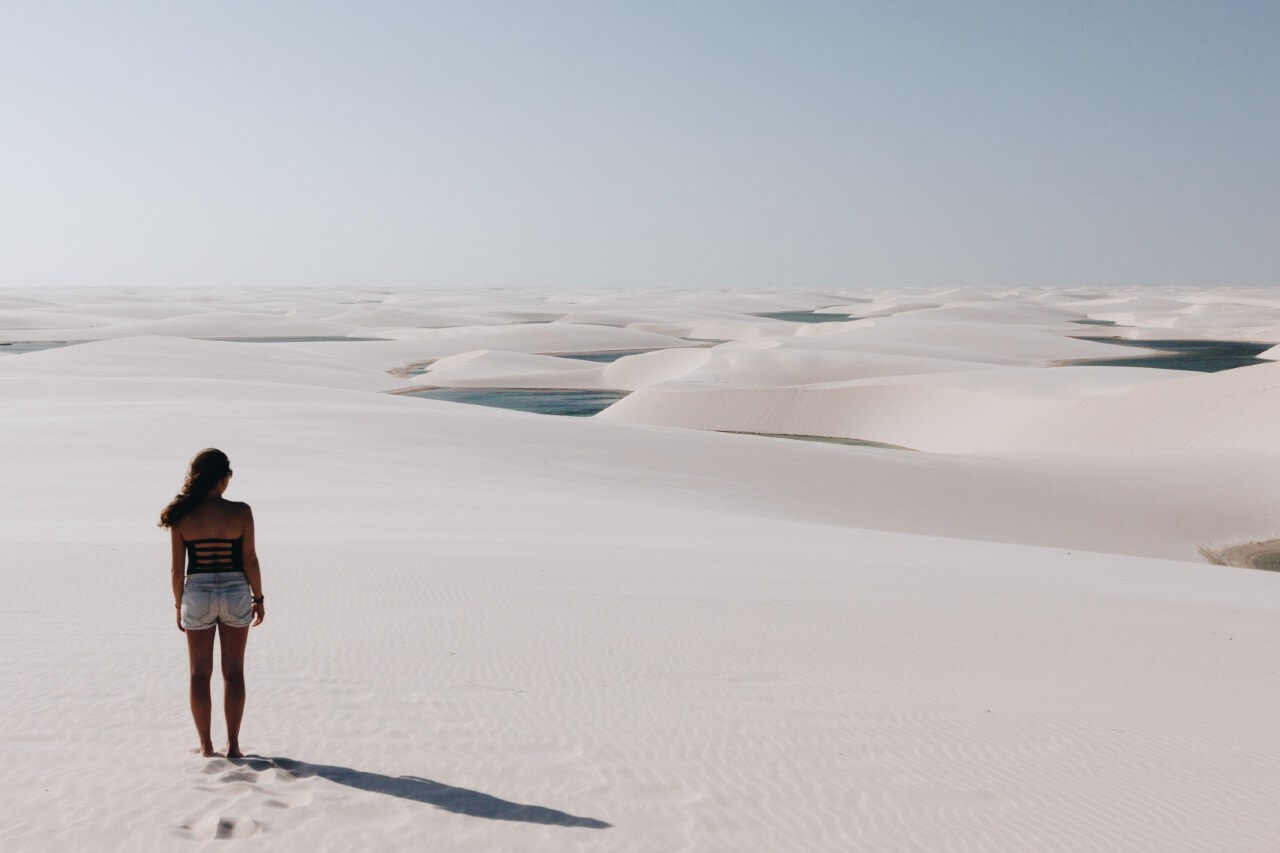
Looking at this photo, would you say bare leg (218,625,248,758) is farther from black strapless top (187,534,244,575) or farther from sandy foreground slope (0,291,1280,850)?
black strapless top (187,534,244,575)

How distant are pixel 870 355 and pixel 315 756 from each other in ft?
179

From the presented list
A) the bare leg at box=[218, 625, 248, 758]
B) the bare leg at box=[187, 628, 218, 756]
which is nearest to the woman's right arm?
the bare leg at box=[187, 628, 218, 756]

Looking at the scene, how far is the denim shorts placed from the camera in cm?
455

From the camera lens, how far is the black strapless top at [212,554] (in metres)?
4.54

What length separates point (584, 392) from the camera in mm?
54031

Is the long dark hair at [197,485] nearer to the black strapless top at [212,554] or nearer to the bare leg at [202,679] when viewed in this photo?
the black strapless top at [212,554]

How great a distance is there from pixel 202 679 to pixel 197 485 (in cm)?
82

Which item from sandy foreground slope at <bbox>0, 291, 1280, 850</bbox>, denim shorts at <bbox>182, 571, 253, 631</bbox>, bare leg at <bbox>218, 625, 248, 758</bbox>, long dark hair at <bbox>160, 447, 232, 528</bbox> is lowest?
sandy foreground slope at <bbox>0, 291, 1280, 850</bbox>

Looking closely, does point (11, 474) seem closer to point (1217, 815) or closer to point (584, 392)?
point (1217, 815)

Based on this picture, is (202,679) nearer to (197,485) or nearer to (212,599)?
(212,599)

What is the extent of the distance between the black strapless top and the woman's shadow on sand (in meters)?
0.84

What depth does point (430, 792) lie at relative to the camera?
14.7ft

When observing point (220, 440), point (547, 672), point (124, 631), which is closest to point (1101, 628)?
point (547, 672)

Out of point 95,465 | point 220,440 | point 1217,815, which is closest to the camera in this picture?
point 1217,815
